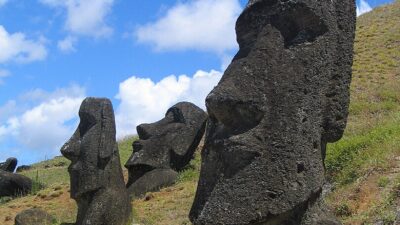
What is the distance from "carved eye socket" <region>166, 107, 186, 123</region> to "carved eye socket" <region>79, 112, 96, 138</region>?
5.63 meters

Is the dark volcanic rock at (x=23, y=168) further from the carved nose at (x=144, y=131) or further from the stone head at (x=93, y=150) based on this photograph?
the stone head at (x=93, y=150)

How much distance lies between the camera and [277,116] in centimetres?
456

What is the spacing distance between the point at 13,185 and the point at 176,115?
5376 mm

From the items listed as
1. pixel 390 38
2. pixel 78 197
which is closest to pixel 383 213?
pixel 78 197

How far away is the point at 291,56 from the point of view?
4742mm

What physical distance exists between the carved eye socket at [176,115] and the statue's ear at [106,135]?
571 cm

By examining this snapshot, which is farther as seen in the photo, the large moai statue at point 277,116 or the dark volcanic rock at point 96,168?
the dark volcanic rock at point 96,168

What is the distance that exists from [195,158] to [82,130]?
7.68 metres

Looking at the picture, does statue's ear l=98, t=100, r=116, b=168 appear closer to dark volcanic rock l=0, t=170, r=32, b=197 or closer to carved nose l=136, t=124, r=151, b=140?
carved nose l=136, t=124, r=151, b=140

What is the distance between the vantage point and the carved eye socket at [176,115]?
16469 mm

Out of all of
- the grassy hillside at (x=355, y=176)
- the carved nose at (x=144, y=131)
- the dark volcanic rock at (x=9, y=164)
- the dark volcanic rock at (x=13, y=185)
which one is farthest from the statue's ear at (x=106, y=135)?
the dark volcanic rock at (x=9, y=164)

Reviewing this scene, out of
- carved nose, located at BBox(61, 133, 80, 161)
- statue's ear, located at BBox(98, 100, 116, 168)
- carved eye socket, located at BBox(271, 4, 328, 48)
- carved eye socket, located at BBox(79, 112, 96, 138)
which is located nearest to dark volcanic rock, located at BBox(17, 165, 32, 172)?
carved eye socket, located at BBox(79, 112, 96, 138)

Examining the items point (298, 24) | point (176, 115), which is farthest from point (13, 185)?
point (298, 24)

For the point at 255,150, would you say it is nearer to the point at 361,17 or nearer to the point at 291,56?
the point at 291,56
